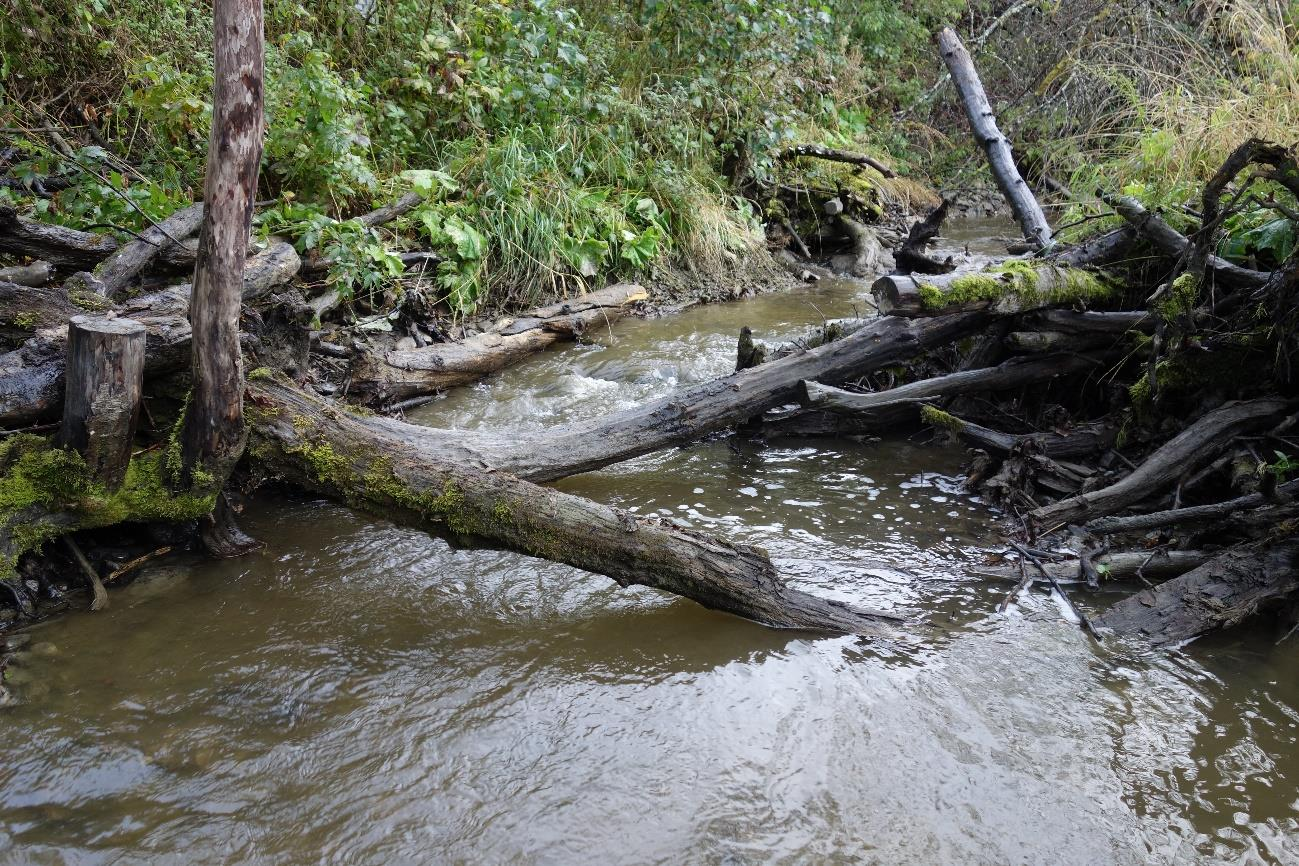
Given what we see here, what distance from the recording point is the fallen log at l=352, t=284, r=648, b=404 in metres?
5.27

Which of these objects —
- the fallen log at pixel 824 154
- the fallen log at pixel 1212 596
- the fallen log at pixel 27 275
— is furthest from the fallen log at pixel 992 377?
the fallen log at pixel 824 154

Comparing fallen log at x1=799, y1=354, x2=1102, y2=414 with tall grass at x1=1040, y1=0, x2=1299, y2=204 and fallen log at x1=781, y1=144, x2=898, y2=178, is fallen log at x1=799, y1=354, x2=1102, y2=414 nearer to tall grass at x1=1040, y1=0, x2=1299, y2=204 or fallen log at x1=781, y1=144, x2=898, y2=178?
tall grass at x1=1040, y1=0, x2=1299, y2=204

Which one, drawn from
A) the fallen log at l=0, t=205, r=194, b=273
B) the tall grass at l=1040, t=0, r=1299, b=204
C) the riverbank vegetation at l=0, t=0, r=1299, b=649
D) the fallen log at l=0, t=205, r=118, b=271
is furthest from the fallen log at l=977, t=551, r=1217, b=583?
the fallen log at l=0, t=205, r=118, b=271

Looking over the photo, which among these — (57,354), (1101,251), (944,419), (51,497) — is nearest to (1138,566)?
(944,419)

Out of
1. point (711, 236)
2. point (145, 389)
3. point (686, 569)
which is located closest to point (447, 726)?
point (686, 569)

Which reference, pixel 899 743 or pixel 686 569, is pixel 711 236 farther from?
pixel 899 743

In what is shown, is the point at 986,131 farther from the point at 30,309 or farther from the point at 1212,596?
the point at 30,309

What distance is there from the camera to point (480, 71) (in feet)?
23.2

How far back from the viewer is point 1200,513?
3.35 meters

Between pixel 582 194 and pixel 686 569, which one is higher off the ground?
pixel 582 194

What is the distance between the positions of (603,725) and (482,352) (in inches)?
150

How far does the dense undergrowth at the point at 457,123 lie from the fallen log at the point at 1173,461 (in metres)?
4.43

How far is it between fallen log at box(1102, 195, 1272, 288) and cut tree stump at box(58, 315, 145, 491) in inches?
171

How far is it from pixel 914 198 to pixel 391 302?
753cm
